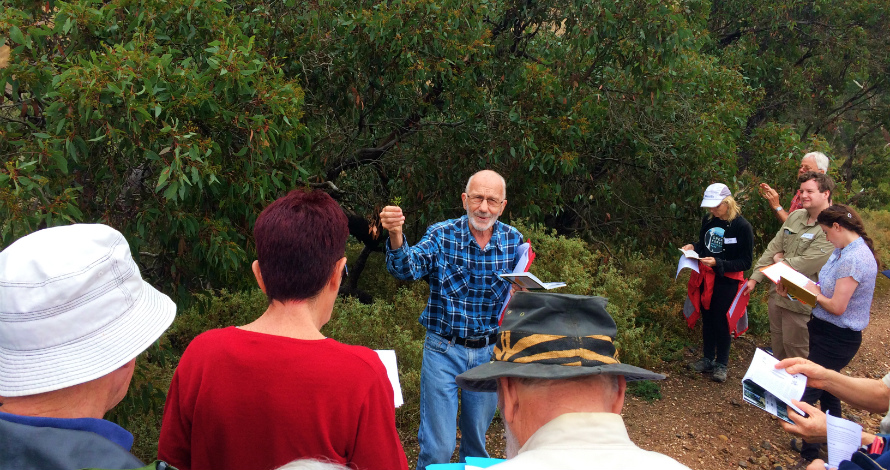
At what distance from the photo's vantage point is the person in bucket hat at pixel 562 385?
1313mm

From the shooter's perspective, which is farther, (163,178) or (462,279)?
(462,279)

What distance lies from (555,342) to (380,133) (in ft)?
19.5

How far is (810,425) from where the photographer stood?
2.55m

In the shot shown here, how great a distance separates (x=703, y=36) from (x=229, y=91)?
5.18 metres

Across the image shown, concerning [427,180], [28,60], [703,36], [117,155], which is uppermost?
[703,36]

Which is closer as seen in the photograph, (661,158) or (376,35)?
(376,35)

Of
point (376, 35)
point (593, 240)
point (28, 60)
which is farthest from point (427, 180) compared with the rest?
point (28, 60)

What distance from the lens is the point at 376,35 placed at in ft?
17.4

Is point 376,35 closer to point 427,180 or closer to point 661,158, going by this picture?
point 427,180

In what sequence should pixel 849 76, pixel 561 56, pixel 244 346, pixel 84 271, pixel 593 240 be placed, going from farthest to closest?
pixel 849 76 → pixel 593 240 → pixel 561 56 → pixel 244 346 → pixel 84 271

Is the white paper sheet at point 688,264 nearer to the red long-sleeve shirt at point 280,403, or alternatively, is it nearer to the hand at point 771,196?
the hand at point 771,196

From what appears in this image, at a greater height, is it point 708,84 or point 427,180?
point 708,84

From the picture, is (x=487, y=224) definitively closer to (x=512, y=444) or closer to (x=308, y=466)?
(x=512, y=444)

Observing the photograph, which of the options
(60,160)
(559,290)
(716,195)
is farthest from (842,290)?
(60,160)
